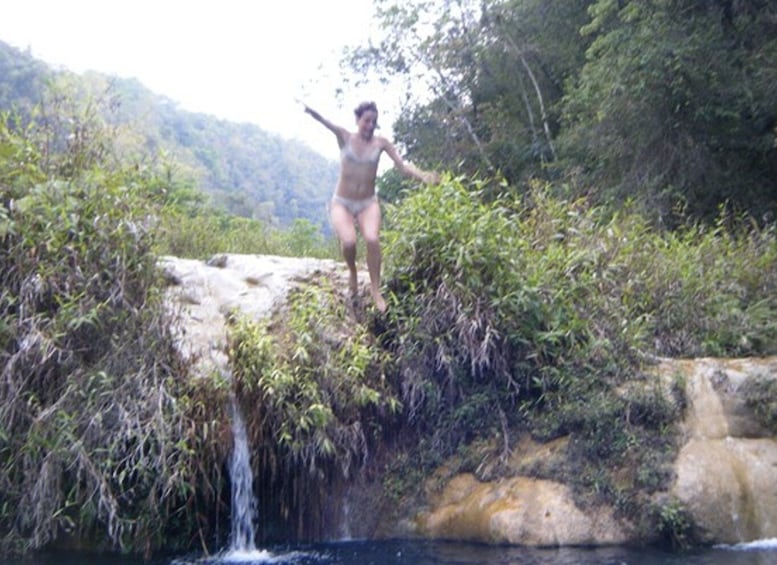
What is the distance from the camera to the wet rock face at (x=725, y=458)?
294 inches

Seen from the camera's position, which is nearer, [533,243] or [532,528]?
[532,528]

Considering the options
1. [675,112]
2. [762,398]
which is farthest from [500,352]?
[675,112]

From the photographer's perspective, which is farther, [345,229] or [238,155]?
[238,155]

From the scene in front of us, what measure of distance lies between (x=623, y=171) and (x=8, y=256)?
8.58m

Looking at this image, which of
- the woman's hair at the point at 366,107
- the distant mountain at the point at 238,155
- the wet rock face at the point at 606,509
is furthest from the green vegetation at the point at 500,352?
the distant mountain at the point at 238,155

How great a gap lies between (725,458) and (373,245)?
3.41 m

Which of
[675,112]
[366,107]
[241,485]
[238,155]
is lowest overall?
[241,485]

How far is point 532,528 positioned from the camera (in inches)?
299

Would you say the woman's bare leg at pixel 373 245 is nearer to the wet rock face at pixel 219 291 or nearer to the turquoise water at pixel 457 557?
the wet rock face at pixel 219 291

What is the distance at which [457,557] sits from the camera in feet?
23.8

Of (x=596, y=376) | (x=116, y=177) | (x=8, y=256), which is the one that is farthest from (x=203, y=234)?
(x=596, y=376)

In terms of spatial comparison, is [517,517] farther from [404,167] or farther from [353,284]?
[404,167]

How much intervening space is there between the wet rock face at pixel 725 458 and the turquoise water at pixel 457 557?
209 mm

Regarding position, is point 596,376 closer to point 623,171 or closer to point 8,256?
point 8,256
